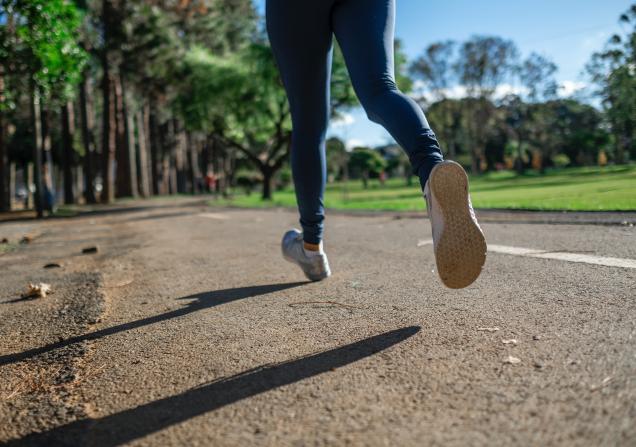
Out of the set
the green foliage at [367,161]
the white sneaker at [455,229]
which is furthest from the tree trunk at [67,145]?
the green foliage at [367,161]

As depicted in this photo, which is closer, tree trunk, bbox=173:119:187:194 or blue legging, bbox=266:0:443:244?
blue legging, bbox=266:0:443:244

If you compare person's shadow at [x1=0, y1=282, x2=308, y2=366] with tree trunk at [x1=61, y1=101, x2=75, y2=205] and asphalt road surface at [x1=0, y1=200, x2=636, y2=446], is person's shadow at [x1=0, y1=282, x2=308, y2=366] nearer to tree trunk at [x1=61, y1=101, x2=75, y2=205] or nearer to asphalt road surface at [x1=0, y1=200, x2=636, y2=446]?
asphalt road surface at [x1=0, y1=200, x2=636, y2=446]

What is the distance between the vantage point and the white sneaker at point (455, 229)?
5.71ft

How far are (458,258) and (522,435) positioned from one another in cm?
79

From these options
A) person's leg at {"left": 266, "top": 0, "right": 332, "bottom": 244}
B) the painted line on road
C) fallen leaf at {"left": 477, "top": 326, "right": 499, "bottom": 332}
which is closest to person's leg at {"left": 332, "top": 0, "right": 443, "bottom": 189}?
person's leg at {"left": 266, "top": 0, "right": 332, "bottom": 244}

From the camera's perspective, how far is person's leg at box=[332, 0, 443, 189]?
1.89 meters

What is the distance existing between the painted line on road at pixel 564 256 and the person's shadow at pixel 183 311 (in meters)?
1.35

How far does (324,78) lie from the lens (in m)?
2.54

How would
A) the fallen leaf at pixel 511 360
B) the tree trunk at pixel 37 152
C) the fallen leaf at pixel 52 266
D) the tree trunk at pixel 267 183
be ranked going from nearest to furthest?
1. the fallen leaf at pixel 511 360
2. the fallen leaf at pixel 52 266
3. the tree trunk at pixel 37 152
4. the tree trunk at pixel 267 183

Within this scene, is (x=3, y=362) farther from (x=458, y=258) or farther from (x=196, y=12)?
(x=196, y=12)

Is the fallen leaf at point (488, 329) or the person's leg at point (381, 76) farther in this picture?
the person's leg at point (381, 76)

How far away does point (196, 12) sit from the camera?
33.3m

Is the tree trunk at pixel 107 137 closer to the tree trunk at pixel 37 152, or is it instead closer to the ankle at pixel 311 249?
the tree trunk at pixel 37 152

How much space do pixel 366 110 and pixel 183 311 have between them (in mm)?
1161
